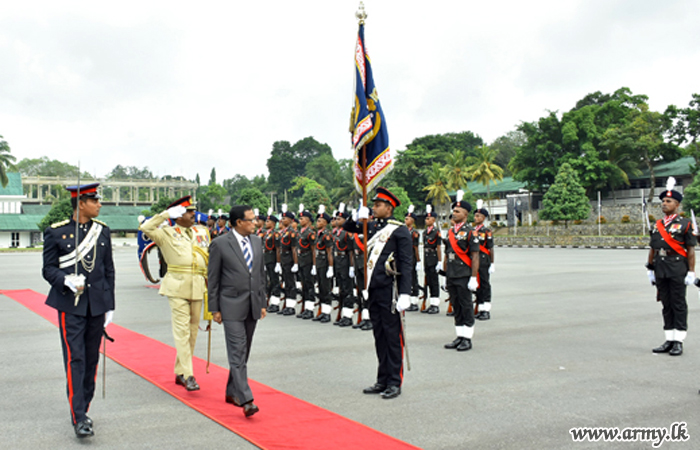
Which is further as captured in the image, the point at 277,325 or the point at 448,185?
the point at 448,185

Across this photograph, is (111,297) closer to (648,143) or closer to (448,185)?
(648,143)

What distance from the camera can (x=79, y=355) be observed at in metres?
4.80

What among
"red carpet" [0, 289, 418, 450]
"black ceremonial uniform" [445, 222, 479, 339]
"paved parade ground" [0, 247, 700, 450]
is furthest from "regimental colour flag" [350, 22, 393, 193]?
"red carpet" [0, 289, 418, 450]

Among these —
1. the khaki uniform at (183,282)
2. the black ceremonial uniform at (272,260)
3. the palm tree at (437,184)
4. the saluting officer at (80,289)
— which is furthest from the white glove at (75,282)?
the palm tree at (437,184)

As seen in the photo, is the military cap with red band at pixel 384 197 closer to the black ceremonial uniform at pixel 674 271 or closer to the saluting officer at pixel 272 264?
the black ceremonial uniform at pixel 674 271

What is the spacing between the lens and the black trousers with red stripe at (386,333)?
229 inches

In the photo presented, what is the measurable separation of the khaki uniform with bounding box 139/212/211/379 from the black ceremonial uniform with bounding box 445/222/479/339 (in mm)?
3498

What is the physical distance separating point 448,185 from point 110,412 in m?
61.6

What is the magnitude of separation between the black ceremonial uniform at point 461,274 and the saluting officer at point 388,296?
217 cm

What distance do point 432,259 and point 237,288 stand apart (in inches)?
282

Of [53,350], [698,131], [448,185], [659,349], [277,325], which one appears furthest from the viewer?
[448,185]

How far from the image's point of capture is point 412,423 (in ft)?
16.0

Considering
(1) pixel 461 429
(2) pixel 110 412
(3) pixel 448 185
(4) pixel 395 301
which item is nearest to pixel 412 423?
(1) pixel 461 429

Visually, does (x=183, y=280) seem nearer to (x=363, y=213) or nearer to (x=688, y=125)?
(x=363, y=213)
